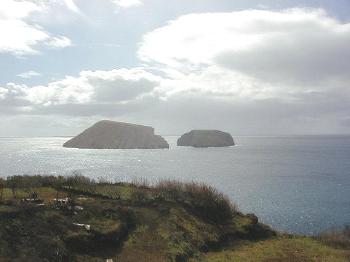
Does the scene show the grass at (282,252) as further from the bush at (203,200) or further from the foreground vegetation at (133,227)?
the bush at (203,200)

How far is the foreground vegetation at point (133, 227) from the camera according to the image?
87.0ft

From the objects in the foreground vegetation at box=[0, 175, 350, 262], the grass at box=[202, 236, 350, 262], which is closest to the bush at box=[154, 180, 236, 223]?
the foreground vegetation at box=[0, 175, 350, 262]

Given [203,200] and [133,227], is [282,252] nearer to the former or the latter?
[203,200]

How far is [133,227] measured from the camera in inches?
1252

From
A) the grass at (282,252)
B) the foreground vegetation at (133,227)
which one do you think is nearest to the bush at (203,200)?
the foreground vegetation at (133,227)

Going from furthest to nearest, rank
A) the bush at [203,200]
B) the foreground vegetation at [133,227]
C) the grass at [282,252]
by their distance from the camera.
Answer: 1. the bush at [203,200]
2. the grass at [282,252]
3. the foreground vegetation at [133,227]

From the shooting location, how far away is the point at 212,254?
31859mm

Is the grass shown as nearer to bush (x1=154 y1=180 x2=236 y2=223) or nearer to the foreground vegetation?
the foreground vegetation

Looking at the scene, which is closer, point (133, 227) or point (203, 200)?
point (133, 227)

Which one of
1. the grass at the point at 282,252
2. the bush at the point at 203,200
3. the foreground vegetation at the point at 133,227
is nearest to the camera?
the foreground vegetation at the point at 133,227

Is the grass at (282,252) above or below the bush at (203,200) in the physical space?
below

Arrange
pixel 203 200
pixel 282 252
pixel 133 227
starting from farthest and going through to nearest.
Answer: pixel 203 200 → pixel 282 252 → pixel 133 227

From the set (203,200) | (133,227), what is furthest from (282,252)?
(133,227)

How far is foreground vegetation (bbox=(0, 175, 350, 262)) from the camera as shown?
26531 mm
